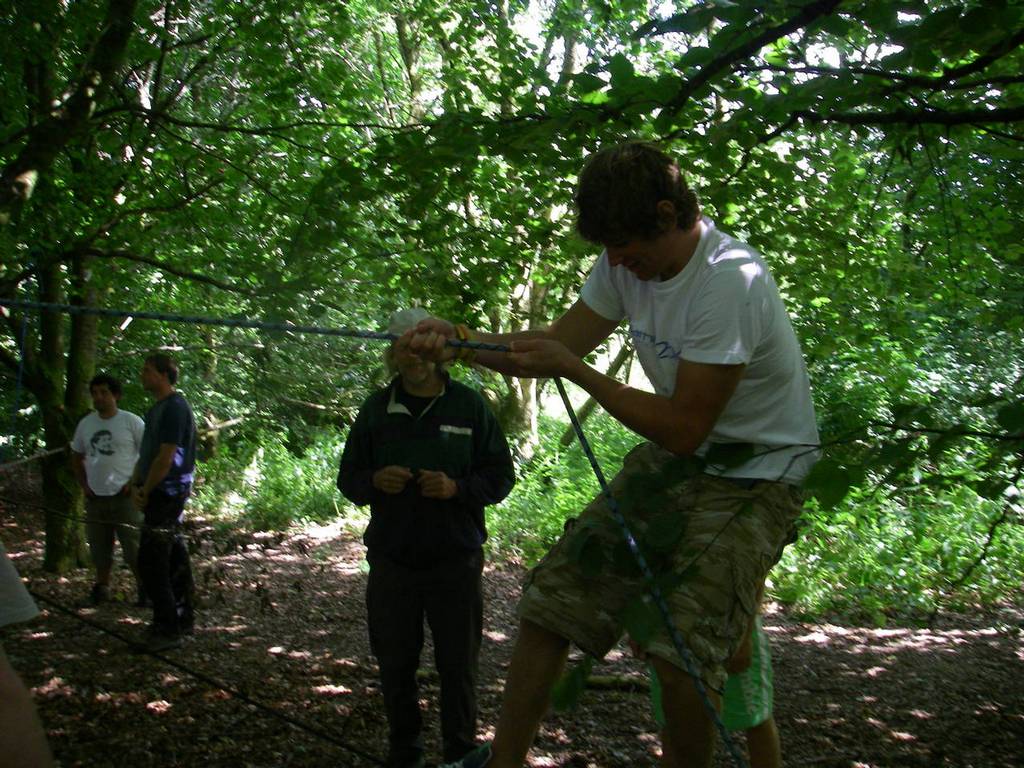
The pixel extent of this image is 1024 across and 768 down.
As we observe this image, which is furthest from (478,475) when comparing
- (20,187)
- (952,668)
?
(952,668)

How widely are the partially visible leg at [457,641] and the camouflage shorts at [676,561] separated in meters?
1.15

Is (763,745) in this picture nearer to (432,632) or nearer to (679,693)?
(679,693)

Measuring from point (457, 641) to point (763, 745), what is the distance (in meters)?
1.27

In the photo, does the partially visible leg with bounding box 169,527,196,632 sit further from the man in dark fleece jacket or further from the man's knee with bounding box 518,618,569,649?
the man's knee with bounding box 518,618,569,649

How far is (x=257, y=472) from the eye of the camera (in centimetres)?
1252

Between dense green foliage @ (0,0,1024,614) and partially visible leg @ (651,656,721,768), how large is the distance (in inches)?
20.9

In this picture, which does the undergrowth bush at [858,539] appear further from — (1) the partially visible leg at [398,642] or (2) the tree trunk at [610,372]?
(1) the partially visible leg at [398,642]

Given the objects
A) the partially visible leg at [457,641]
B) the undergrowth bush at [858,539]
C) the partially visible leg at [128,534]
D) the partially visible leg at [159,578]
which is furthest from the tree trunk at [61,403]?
the partially visible leg at [457,641]

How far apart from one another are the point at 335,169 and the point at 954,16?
2.71m

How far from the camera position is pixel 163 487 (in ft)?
19.1

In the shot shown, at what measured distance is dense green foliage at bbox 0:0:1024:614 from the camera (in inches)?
126

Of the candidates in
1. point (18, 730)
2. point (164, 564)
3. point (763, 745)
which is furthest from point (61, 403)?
point (18, 730)

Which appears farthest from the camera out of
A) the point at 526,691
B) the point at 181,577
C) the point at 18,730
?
the point at 181,577

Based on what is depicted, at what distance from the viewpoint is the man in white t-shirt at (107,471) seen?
6.81 metres
